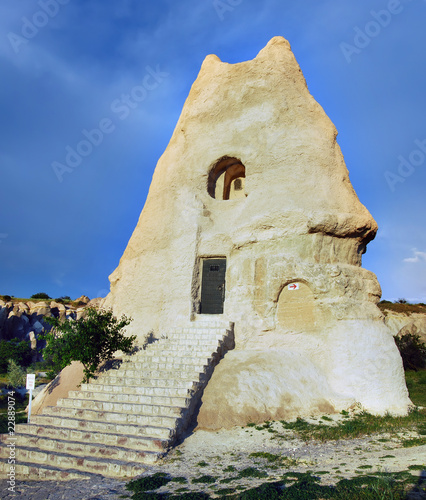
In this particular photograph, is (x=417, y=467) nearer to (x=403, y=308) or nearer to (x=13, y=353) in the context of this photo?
(x=13, y=353)

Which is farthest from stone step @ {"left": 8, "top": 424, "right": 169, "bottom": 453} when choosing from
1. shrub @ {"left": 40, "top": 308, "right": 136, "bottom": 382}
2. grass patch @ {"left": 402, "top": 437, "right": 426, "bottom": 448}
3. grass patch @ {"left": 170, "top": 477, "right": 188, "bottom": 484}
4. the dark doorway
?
the dark doorway

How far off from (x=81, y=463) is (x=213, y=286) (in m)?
7.66

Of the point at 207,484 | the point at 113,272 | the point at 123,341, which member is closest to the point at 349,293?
the point at 123,341

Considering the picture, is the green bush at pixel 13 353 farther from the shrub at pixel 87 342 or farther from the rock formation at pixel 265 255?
the shrub at pixel 87 342

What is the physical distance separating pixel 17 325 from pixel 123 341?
3436cm

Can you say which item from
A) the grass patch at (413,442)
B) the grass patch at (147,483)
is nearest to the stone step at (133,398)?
the grass patch at (147,483)

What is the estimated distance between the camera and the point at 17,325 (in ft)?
134

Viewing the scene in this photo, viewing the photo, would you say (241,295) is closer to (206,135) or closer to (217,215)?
(217,215)

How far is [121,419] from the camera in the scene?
8422 millimetres

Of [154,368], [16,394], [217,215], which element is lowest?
[16,394]

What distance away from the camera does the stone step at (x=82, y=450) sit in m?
7.12

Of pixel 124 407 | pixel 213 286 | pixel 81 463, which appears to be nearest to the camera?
pixel 81 463

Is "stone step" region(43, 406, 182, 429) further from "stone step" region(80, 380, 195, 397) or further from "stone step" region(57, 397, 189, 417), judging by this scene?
"stone step" region(80, 380, 195, 397)

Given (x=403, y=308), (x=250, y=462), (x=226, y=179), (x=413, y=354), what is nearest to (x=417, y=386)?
(x=413, y=354)
